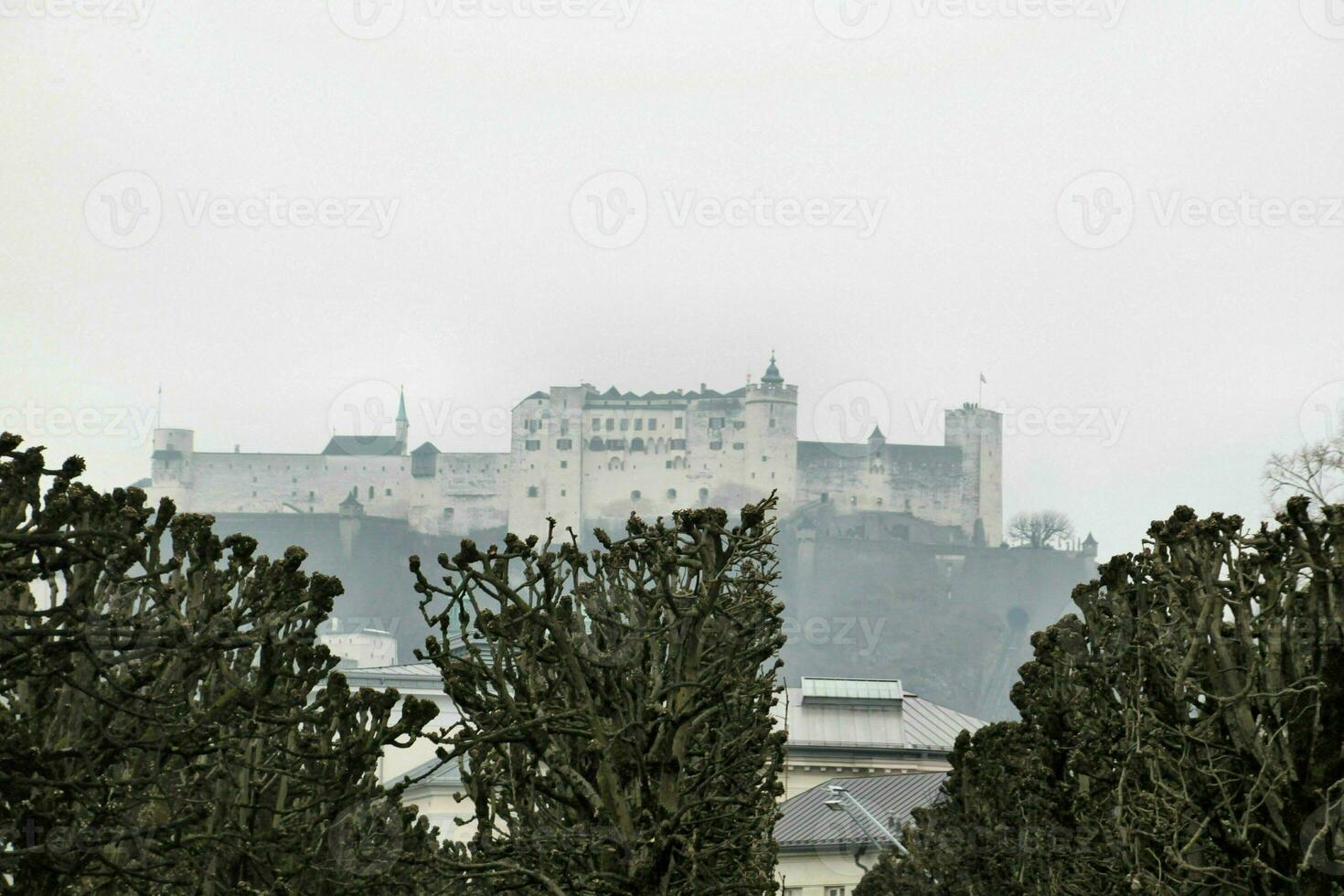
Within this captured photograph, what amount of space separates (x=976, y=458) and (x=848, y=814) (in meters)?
91.7

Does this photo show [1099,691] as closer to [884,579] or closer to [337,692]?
[337,692]

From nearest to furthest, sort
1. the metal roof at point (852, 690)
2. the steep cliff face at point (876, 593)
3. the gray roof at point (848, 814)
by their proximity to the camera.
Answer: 1. the gray roof at point (848, 814)
2. the metal roof at point (852, 690)
3. the steep cliff face at point (876, 593)

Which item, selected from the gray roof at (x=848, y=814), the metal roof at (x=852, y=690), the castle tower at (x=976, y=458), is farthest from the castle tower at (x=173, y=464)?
the gray roof at (x=848, y=814)

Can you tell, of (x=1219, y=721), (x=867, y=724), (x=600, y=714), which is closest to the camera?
(x=600, y=714)

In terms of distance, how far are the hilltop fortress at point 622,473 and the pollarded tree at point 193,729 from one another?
10443cm

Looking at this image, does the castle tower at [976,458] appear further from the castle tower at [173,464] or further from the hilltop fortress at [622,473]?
the castle tower at [173,464]

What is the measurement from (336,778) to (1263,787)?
660 centimetres

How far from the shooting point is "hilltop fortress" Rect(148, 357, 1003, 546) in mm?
119500

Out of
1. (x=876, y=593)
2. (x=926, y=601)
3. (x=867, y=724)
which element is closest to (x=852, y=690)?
(x=867, y=724)

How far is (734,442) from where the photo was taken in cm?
12062

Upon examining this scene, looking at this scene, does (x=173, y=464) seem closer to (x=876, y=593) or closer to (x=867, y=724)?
(x=876, y=593)

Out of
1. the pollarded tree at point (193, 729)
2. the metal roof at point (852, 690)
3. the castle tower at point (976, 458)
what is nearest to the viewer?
the pollarded tree at point (193, 729)

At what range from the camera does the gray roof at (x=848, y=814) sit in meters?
32.6

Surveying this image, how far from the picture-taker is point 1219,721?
12.1 metres
